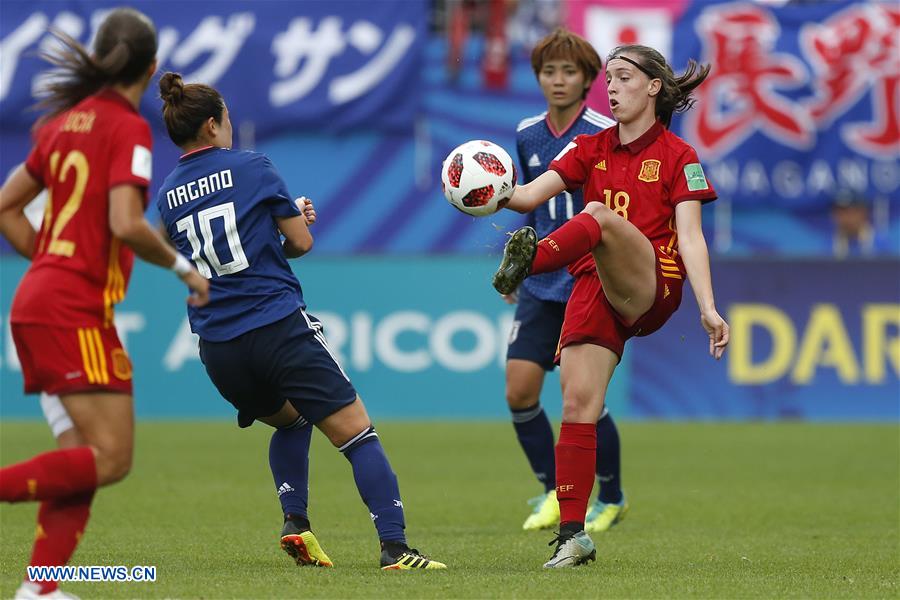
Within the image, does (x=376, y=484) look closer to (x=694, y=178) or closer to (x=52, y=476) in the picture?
(x=52, y=476)

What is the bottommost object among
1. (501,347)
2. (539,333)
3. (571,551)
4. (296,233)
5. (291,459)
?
(501,347)

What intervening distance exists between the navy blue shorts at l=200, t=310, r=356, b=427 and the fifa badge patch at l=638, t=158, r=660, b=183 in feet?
4.99

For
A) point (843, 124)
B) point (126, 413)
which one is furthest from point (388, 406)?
point (126, 413)

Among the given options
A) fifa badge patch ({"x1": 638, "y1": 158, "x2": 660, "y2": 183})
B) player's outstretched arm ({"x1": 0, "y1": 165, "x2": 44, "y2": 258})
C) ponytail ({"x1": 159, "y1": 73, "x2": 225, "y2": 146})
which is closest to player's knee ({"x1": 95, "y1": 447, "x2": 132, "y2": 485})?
player's outstretched arm ({"x1": 0, "y1": 165, "x2": 44, "y2": 258})

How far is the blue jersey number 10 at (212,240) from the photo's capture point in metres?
5.86

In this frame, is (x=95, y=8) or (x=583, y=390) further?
(x=95, y=8)

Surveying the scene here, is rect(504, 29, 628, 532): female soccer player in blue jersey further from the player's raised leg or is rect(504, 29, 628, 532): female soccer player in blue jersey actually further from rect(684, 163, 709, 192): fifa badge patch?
the player's raised leg

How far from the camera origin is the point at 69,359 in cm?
478

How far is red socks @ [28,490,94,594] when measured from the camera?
488cm

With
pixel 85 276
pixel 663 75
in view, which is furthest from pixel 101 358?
pixel 663 75

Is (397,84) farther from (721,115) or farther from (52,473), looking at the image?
(52,473)

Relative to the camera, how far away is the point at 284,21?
20.7 metres

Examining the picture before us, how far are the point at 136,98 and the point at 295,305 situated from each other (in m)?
1.24

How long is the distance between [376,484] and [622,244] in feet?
4.52
